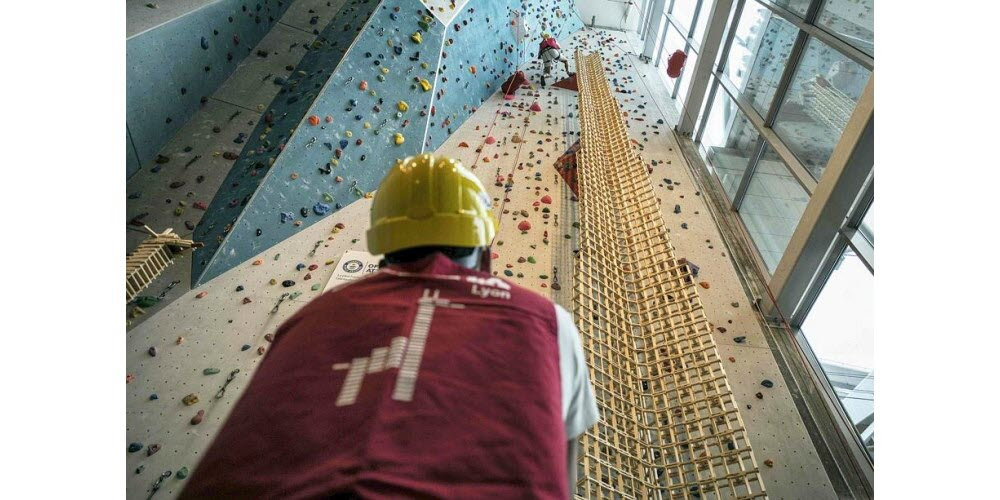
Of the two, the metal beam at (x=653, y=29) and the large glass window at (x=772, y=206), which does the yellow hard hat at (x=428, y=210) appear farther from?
the metal beam at (x=653, y=29)

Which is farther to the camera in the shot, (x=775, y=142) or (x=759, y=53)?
(x=759, y=53)

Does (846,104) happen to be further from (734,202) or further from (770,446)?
(770,446)

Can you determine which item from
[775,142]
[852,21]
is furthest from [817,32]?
[775,142]

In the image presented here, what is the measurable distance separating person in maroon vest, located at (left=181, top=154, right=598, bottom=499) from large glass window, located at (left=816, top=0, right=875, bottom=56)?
13.9ft

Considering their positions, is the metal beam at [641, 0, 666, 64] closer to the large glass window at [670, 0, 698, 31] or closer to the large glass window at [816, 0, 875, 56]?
the large glass window at [670, 0, 698, 31]

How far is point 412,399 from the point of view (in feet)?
2.63

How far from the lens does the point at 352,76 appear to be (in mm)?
5141

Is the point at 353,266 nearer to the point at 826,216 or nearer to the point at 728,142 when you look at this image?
the point at 826,216

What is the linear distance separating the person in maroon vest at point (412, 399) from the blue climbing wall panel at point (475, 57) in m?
5.23

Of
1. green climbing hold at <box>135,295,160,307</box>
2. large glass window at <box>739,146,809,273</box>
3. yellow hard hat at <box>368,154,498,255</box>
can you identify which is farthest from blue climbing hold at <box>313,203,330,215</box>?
large glass window at <box>739,146,809,273</box>

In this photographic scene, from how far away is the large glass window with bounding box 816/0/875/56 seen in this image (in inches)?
146

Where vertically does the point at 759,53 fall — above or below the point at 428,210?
below

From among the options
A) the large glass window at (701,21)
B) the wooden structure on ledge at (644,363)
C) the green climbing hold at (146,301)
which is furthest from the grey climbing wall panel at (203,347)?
the large glass window at (701,21)

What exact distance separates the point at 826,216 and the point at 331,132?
4.64m
